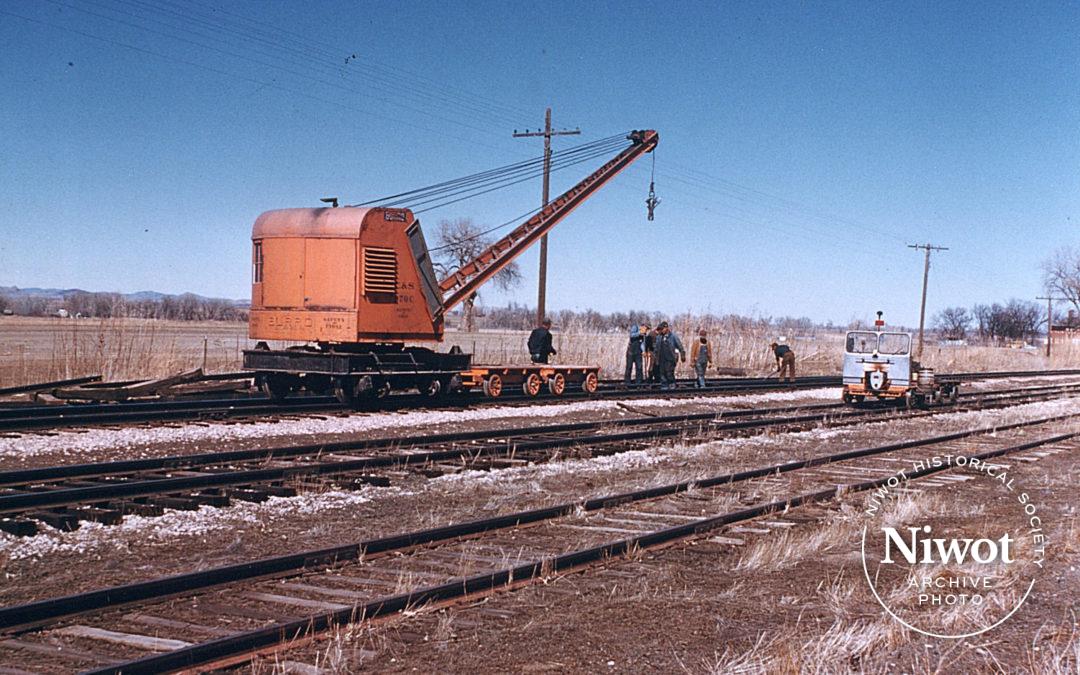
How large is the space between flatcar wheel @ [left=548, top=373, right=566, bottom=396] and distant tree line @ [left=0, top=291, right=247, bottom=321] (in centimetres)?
790

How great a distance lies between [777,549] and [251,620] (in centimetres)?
427

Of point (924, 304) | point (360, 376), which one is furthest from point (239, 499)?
point (924, 304)

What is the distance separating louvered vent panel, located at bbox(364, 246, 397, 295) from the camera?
18.1m

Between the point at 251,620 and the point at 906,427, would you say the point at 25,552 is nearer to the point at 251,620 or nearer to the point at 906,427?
the point at 251,620

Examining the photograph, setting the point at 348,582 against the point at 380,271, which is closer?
the point at 348,582

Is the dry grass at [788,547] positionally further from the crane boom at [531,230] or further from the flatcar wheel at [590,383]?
the flatcar wheel at [590,383]

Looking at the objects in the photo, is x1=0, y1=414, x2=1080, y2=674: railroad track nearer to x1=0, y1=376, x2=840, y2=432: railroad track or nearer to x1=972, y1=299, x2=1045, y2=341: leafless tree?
x1=0, y1=376, x2=840, y2=432: railroad track

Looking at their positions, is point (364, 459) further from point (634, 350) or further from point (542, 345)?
point (634, 350)

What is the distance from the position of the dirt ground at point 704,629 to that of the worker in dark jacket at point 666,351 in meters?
19.1

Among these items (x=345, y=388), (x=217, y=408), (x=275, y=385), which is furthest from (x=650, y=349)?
(x=217, y=408)

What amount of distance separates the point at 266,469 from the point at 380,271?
801 centimetres

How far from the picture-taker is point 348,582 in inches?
264

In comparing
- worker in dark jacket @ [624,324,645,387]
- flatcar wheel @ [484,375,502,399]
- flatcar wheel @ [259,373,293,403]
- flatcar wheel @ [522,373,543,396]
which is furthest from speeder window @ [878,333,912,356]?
flatcar wheel @ [259,373,293,403]

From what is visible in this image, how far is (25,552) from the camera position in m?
7.29
